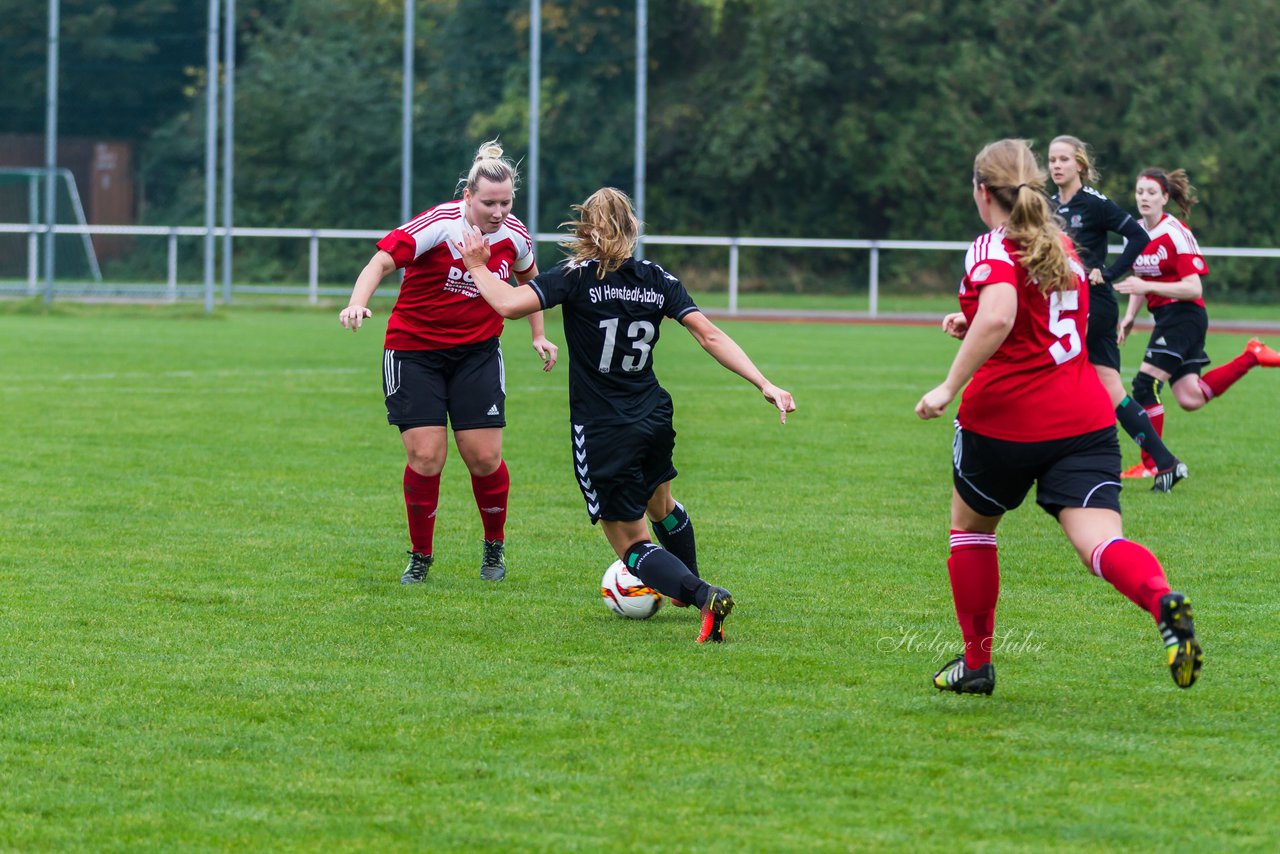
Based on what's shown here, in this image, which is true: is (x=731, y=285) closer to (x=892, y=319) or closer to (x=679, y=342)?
(x=892, y=319)

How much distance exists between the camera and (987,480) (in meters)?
5.03

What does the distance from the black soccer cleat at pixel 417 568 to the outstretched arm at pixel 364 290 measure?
988 mm

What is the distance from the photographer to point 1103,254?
398 inches

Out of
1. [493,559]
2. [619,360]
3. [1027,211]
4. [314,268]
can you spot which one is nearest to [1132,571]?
[1027,211]

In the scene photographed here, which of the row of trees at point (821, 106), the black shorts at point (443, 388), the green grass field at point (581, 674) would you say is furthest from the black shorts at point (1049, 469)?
the row of trees at point (821, 106)

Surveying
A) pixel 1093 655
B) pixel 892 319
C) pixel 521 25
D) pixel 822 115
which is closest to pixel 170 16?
pixel 521 25

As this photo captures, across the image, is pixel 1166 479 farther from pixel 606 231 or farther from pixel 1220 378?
pixel 606 231

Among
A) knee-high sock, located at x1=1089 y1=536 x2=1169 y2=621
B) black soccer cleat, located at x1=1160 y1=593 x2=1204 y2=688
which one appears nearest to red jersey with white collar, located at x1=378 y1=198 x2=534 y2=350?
knee-high sock, located at x1=1089 y1=536 x2=1169 y2=621

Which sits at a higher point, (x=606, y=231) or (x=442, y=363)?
(x=606, y=231)

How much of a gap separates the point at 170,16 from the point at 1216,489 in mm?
23738

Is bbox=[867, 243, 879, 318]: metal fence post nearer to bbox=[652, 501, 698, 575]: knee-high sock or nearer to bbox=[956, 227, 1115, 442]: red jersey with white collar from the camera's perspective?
bbox=[652, 501, 698, 575]: knee-high sock

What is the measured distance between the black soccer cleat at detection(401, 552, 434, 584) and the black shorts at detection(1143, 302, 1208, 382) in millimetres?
5361

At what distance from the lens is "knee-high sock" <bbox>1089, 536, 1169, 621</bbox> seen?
15.3 ft

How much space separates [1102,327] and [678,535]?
432 centimetres
